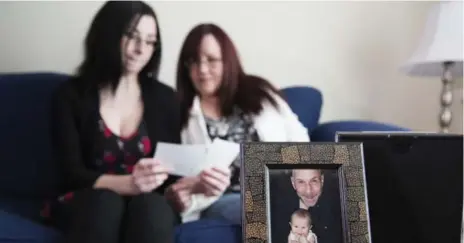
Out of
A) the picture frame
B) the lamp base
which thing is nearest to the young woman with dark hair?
the picture frame

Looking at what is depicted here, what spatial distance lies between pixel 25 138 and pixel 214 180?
2.10 feet

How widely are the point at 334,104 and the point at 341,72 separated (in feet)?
0.39

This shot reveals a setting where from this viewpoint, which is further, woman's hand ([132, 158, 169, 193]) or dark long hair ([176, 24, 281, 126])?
dark long hair ([176, 24, 281, 126])

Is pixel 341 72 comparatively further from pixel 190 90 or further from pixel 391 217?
pixel 391 217

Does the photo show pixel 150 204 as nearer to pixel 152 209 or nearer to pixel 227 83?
pixel 152 209

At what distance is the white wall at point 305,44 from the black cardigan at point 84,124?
0.39 metres

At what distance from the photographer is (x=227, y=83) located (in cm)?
142

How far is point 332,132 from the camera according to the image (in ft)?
4.79

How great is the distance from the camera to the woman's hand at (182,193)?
1.19m

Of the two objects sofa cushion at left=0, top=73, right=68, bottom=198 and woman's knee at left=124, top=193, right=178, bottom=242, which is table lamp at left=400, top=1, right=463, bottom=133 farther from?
sofa cushion at left=0, top=73, right=68, bottom=198

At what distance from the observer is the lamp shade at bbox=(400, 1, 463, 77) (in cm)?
152

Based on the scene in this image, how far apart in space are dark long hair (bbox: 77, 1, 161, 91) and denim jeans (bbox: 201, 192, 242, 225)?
1.38 feet

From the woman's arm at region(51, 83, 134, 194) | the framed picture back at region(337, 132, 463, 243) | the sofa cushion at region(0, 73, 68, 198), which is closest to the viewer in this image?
Result: the framed picture back at region(337, 132, 463, 243)

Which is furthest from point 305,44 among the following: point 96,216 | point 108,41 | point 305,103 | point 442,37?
point 96,216
